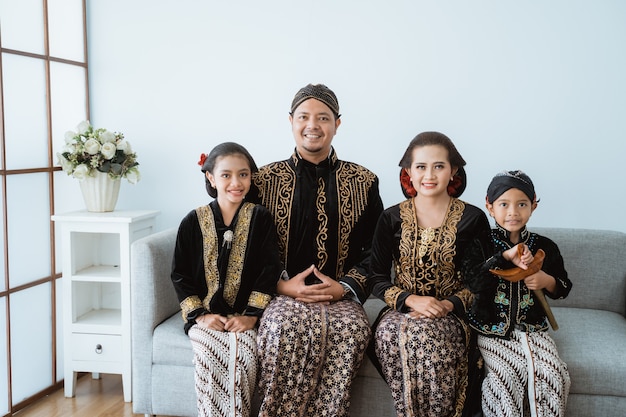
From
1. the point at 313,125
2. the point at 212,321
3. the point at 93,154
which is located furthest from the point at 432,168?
the point at 93,154

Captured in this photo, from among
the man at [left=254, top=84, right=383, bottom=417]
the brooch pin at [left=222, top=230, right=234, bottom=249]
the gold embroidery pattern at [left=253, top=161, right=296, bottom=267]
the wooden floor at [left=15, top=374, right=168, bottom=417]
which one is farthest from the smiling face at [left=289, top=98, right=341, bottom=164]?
the wooden floor at [left=15, top=374, right=168, bottom=417]

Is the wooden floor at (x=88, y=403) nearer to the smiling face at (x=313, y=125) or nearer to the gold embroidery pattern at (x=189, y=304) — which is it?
the gold embroidery pattern at (x=189, y=304)

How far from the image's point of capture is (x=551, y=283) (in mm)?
2160

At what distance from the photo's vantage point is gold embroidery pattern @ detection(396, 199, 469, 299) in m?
2.27

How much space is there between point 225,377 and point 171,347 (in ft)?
1.23

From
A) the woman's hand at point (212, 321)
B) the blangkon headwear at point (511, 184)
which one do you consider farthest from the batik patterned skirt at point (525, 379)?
the woman's hand at point (212, 321)

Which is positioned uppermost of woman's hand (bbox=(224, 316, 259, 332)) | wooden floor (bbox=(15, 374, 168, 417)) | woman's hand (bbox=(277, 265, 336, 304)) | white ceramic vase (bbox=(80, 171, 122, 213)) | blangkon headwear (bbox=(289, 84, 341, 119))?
blangkon headwear (bbox=(289, 84, 341, 119))

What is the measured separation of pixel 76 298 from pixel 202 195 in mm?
834

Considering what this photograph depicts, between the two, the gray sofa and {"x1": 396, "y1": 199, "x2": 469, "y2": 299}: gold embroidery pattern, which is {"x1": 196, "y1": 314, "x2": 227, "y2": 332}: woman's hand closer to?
the gray sofa

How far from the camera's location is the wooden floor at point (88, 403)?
264cm

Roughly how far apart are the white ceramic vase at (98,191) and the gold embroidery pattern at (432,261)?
1.51 m

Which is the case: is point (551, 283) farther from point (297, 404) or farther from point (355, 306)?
point (297, 404)

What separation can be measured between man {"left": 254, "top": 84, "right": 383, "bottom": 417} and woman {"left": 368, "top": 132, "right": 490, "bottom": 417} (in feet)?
0.43

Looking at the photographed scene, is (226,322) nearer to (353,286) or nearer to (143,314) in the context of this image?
(143,314)
